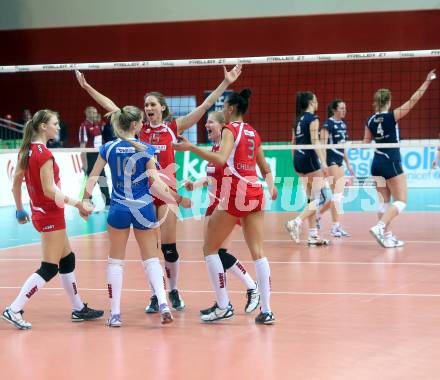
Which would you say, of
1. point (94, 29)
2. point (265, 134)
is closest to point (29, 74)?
point (94, 29)

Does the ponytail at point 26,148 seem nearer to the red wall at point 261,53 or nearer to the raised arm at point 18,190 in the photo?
the raised arm at point 18,190

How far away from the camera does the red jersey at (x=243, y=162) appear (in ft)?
23.0

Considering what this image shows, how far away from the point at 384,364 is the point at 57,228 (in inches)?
119

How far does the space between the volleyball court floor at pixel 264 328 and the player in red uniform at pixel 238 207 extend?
0.75 feet

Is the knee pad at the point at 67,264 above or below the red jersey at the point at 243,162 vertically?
below

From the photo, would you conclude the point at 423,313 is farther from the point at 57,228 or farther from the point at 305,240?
the point at 305,240

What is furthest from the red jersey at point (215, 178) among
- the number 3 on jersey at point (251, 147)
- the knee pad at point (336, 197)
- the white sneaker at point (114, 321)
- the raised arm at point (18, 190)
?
the knee pad at point (336, 197)

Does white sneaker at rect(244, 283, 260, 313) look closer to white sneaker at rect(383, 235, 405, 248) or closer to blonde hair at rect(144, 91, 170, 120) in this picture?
blonde hair at rect(144, 91, 170, 120)

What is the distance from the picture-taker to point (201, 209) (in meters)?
18.3

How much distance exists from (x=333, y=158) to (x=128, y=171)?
22.0 feet

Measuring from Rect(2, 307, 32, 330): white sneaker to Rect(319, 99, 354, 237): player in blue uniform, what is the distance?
21.8ft

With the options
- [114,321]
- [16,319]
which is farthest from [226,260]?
[16,319]

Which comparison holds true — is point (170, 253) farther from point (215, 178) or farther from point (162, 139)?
point (162, 139)

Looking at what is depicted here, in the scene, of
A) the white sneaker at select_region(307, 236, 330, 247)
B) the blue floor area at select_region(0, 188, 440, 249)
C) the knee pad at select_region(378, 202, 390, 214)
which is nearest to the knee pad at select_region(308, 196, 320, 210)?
the white sneaker at select_region(307, 236, 330, 247)
